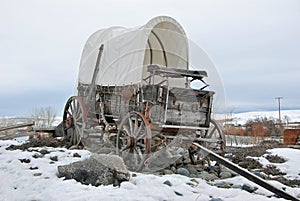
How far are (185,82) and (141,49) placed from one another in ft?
4.99

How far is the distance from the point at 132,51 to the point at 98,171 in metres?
2.73

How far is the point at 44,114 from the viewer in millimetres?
20359

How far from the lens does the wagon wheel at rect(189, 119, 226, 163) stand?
6.07 meters

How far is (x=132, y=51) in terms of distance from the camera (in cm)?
634

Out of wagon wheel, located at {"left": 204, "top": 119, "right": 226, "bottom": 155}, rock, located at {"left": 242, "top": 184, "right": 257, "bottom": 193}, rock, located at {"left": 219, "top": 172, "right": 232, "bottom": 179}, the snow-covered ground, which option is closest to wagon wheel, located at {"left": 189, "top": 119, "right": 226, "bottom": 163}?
wagon wheel, located at {"left": 204, "top": 119, "right": 226, "bottom": 155}

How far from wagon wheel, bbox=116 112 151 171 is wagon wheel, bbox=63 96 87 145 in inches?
66.9

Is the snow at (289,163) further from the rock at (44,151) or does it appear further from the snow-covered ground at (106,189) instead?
the rock at (44,151)

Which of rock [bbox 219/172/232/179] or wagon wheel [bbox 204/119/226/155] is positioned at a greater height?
wagon wheel [bbox 204/119/226/155]

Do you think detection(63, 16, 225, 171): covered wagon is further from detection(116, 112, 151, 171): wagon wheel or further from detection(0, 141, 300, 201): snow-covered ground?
detection(0, 141, 300, 201): snow-covered ground

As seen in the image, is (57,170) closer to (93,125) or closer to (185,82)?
(93,125)

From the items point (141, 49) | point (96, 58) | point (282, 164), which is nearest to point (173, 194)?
point (141, 49)

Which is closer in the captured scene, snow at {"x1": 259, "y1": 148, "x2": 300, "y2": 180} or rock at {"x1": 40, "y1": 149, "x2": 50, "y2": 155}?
snow at {"x1": 259, "y1": 148, "x2": 300, "y2": 180}

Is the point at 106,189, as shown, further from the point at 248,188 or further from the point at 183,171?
the point at 248,188

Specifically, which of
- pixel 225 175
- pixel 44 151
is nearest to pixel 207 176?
pixel 225 175
